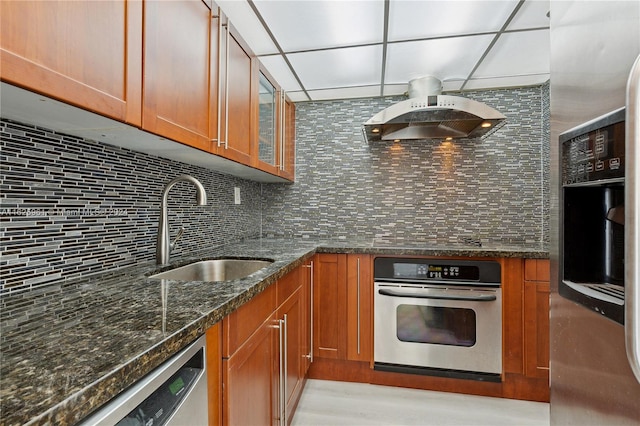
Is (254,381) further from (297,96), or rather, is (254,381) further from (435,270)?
(297,96)

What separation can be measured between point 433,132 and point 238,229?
1.71 metres

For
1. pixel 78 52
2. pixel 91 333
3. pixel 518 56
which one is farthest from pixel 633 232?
pixel 518 56

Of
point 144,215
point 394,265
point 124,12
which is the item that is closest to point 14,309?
point 144,215

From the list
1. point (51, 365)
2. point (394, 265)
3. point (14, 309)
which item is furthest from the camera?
point (394, 265)

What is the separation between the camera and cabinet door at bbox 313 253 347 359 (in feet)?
7.02

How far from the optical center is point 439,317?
199 cm

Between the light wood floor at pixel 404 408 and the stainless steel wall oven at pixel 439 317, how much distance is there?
0.15 metres

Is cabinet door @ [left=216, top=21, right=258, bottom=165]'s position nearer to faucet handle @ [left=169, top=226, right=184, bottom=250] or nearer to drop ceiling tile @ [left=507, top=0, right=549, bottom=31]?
faucet handle @ [left=169, top=226, right=184, bottom=250]

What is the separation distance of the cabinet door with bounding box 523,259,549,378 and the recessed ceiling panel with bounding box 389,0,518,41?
4.56 ft

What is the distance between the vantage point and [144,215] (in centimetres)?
145

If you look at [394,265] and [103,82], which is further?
[394,265]

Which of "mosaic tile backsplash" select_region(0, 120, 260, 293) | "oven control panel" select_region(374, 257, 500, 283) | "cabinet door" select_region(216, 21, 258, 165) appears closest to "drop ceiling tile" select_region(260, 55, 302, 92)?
"cabinet door" select_region(216, 21, 258, 165)

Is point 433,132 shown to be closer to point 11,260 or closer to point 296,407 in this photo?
point 296,407

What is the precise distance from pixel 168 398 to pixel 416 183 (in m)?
2.34
